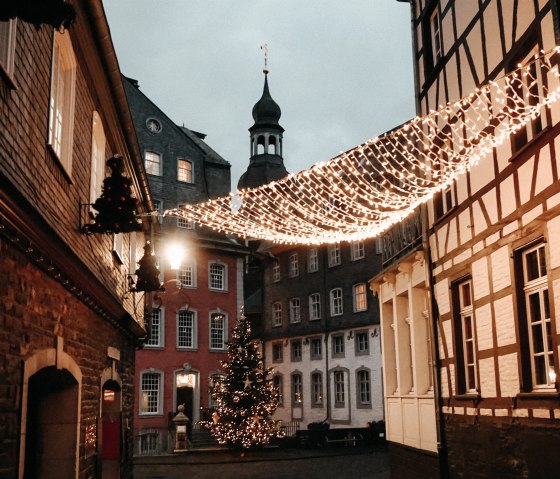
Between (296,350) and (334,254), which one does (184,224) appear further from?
(296,350)

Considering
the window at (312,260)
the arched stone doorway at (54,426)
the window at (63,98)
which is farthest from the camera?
the window at (312,260)

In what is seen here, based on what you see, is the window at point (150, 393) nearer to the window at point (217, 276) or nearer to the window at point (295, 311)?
the window at point (217, 276)

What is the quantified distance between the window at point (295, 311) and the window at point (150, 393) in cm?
962

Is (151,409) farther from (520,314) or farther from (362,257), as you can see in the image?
(520,314)

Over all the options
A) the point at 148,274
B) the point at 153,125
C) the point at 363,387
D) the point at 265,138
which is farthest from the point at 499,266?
the point at 265,138

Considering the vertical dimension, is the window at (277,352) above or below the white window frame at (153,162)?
below

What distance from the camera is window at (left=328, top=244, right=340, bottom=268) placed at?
36.4 metres

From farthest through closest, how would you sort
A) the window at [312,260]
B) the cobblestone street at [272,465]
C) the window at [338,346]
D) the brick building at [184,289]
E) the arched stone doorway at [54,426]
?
the window at [312,260] < the window at [338,346] < the brick building at [184,289] < the cobblestone street at [272,465] < the arched stone doorway at [54,426]

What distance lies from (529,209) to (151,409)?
25.3 m

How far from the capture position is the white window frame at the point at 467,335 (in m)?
10.9

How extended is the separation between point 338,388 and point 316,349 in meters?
2.92

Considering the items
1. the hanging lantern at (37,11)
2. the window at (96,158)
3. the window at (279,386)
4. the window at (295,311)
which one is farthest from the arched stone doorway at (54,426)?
the window at (279,386)

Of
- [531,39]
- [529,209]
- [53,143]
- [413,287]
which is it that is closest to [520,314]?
[529,209]

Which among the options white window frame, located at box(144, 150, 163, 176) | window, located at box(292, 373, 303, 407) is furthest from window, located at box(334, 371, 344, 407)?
white window frame, located at box(144, 150, 163, 176)
